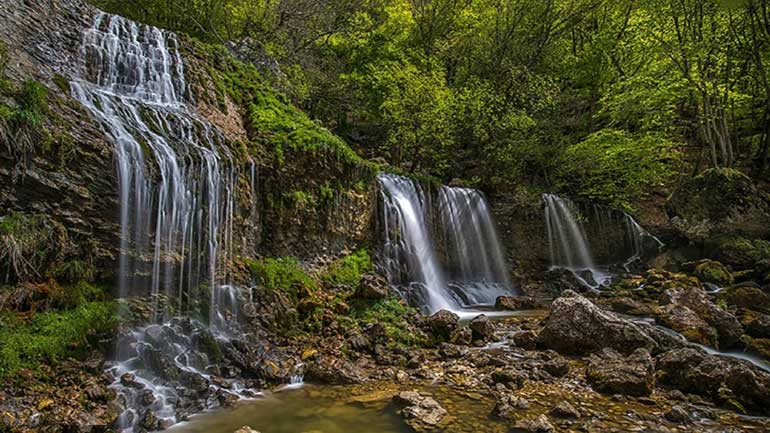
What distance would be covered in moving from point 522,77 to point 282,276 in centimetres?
1418

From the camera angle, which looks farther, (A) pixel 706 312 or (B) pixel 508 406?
(A) pixel 706 312

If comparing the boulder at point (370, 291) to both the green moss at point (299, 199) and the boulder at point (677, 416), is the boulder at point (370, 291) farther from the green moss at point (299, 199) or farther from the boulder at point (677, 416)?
the boulder at point (677, 416)

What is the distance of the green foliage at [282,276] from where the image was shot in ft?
27.1

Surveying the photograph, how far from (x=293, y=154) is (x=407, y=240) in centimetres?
456

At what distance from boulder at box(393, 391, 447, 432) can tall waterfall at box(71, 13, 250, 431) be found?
2285mm

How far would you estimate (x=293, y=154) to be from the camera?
9664 millimetres

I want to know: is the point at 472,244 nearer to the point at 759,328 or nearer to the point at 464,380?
the point at 759,328

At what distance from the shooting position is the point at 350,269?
10461mm

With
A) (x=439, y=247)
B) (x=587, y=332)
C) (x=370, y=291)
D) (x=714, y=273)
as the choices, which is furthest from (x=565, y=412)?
(x=714, y=273)

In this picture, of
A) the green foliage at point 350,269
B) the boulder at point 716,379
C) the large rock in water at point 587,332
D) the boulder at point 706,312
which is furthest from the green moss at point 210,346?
the boulder at point 706,312

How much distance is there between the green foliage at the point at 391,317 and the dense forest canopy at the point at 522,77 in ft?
25.7

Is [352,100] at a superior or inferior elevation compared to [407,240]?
superior

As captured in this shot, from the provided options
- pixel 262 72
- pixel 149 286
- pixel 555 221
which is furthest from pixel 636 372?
pixel 262 72

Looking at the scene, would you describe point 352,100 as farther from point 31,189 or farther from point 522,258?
point 31,189
